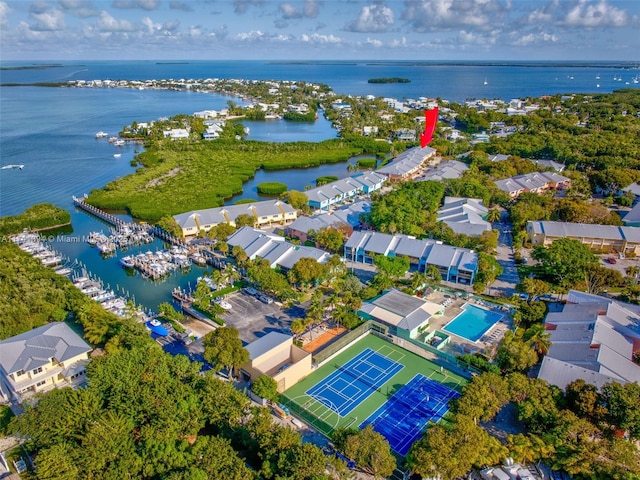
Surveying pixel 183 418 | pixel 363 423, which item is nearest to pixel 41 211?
pixel 183 418

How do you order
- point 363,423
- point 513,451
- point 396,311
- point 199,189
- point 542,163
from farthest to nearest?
point 542,163
point 199,189
point 396,311
point 363,423
point 513,451

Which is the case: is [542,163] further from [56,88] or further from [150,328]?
[56,88]

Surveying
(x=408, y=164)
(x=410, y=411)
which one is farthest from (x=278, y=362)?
(x=408, y=164)

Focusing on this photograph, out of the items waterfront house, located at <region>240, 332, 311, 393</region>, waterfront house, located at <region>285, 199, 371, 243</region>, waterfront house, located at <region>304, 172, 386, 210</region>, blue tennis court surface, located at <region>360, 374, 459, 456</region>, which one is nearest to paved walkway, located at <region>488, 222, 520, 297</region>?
blue tennis court surface, located at <region>360, 374, 459, 456</region>

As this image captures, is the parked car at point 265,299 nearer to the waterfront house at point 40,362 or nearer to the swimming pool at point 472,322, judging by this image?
the waterfront house at point 40,362

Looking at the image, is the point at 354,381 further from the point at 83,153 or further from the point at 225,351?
the point at 83,153

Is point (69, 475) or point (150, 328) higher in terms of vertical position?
point (69, 475)
